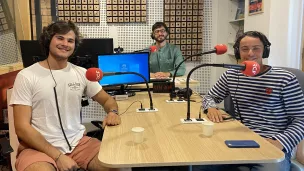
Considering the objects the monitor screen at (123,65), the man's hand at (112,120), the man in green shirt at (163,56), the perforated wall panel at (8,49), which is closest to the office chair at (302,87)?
the man's hand at (112,120)

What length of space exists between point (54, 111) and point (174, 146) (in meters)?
0.82

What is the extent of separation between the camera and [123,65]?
2.67m

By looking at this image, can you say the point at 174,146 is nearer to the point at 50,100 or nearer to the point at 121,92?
the point at 50,100

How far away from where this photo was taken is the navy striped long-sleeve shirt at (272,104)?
65.7 inches

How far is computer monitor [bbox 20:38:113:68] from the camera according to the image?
2.54m

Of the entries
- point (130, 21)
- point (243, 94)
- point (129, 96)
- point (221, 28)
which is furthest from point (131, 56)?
point (221, 28)

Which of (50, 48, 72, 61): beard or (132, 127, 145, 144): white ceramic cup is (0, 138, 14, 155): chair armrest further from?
(132, 127, 145, 144): white ceramic cup

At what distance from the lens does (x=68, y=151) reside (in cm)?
179

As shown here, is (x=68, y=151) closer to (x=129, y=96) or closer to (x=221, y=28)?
(x=129, y=96)

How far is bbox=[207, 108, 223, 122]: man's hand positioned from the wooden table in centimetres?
5

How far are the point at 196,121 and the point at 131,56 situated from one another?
3.79ft

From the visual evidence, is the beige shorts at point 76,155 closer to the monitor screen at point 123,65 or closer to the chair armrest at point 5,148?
the chair armrest at point 5,148

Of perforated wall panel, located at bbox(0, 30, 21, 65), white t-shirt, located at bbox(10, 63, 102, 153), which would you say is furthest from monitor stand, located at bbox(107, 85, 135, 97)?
perforated wall panel, located at bbox(0, 30, 21, 65)

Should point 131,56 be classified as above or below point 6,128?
above
